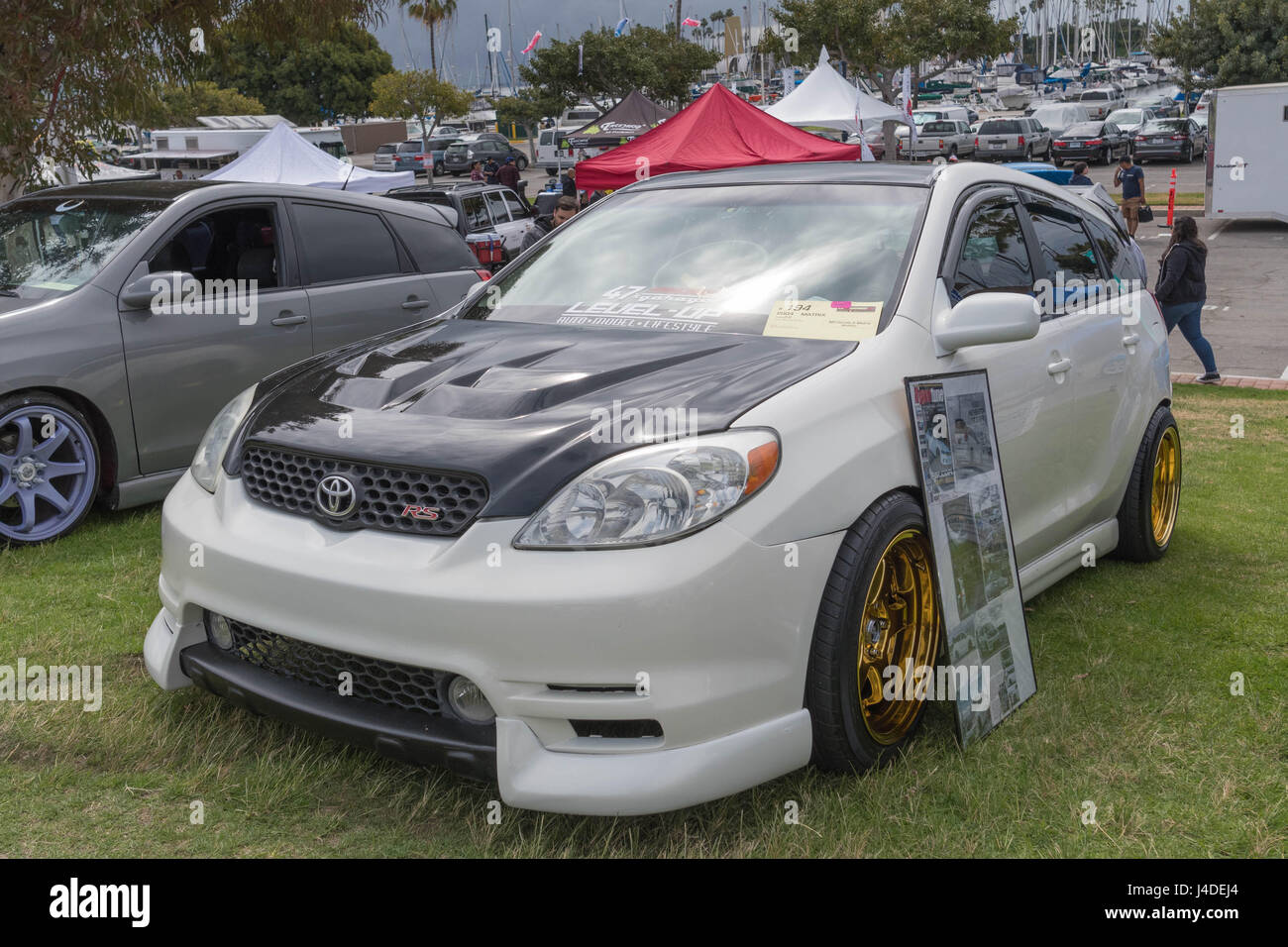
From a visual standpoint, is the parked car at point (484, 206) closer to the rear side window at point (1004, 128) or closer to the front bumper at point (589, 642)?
the front bumper at point (589, 642)

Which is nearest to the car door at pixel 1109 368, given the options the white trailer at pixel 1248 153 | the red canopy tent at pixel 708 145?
the red canopy tent at pixel 708 145

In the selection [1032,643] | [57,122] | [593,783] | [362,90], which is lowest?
[1032,643]

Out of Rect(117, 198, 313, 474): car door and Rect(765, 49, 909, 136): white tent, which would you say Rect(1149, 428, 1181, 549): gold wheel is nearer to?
Rect(117, 198, 313, 474): car door

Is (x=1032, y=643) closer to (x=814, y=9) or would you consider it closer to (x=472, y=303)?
(x=472, y=303)

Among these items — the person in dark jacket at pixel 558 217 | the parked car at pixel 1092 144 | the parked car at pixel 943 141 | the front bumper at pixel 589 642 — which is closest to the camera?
the front bumper at pixel 589 642

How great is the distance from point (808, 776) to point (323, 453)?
152 cm

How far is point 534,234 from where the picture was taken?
1426 centimetres

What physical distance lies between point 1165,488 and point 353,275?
4360mm

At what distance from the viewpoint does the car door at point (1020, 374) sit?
3.91 meters

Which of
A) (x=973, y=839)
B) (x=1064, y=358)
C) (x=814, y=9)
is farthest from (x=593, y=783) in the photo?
(x=814, y=9)

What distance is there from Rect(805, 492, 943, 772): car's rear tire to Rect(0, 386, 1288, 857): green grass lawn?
0.12 meters

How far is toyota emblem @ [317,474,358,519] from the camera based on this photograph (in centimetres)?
300

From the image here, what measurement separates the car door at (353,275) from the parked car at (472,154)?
4163 cm

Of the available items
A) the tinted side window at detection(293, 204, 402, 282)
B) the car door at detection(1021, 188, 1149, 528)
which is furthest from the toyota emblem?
the tinted side window at detection(293, 204, 402, 282)
